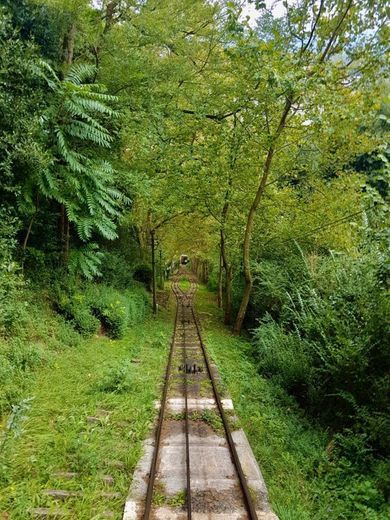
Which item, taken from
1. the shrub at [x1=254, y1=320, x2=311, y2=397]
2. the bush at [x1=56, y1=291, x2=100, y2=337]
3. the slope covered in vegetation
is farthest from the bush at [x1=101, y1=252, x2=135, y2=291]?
the shrub at [x1=254, y1=320, x2=311, y2=397]

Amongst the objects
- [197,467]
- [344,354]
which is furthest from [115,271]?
[197,467]

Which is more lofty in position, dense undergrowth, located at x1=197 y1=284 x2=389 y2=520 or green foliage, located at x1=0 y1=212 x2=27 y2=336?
green foliage, located at x1=0 y1=212 x2=27 y2=336

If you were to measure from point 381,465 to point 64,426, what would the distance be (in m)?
4.75

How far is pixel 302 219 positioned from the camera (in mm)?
14906

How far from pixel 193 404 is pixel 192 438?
139 cm

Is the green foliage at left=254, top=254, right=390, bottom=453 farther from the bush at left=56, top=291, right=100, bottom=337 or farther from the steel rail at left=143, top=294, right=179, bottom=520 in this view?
the bush at left=56, top=291, right=100, bottom=337

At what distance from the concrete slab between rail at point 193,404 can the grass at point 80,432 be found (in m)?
0.37

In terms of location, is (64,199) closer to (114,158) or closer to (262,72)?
(114,158)

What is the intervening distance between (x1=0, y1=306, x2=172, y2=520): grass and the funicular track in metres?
0.32

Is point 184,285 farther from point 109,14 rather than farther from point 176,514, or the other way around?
point 176,514

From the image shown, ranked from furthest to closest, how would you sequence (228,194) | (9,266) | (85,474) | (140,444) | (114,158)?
(228,194) → (114,158) → (9,266) → (140,444) → (85,474)

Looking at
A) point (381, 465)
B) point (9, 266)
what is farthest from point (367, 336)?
point (9, 266)

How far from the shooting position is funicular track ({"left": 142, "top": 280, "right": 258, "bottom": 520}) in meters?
4.30

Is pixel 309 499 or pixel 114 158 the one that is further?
pixel 114 158
